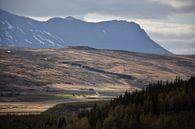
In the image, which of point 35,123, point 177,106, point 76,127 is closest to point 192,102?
point 177,106

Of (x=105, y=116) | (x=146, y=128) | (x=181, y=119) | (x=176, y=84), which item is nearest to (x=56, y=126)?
(x=105, y=116)

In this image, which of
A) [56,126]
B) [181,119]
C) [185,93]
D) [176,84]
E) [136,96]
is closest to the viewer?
[181,119]

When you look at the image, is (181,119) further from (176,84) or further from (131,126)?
(176,84)

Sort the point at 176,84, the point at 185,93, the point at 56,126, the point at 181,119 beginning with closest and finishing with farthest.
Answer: the point at 181,119, the point at 56,126, the point at 185,93, the point at 176,84

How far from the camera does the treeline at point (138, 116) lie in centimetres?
13162

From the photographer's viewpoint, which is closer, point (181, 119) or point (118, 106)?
point (181, 119)

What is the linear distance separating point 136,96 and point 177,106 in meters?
18.0

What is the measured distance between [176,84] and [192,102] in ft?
94.5

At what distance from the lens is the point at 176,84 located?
170625 millimetres

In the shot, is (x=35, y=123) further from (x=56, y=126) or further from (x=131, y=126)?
(x=131, y=126)

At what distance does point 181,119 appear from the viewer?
128 metres

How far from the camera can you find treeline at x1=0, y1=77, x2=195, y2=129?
13162 centimetres

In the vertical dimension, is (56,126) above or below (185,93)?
below

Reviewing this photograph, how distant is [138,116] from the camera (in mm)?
139250
